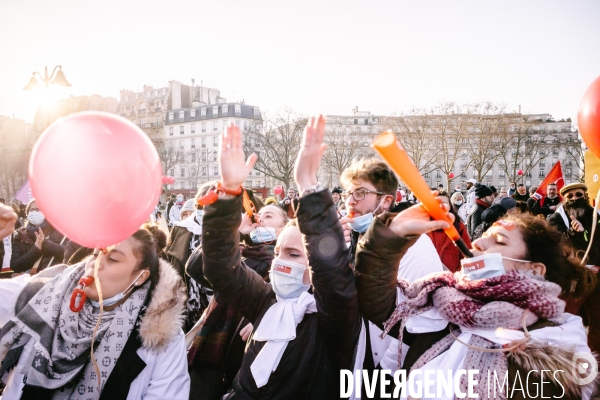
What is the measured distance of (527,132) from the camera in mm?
44594

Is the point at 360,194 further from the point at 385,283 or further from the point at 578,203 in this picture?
the point at 578,203

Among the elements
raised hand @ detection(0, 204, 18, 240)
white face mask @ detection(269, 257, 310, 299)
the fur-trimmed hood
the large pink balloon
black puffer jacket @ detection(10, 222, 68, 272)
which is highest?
the large pink balloon

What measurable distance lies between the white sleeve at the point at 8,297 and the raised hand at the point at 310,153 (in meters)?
1.76

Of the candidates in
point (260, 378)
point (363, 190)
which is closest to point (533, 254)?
point (363, 190)

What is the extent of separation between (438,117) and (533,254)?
1580 inches

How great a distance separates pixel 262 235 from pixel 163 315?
5.06 feet

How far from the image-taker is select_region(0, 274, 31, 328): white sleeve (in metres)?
2.20

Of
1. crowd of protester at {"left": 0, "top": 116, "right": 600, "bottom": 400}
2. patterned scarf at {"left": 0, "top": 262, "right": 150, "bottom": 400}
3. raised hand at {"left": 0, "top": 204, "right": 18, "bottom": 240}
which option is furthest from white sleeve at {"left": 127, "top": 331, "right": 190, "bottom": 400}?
raised hand at {"left": 0, "top": 204, "right": 18, "bottom": 240}

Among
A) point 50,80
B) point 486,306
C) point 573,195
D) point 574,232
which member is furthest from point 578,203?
point 50,80

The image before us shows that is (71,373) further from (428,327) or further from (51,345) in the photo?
(428,327)

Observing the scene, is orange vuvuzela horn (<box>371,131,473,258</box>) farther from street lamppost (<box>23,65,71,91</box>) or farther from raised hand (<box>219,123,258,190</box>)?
street lamppost (<box>23,65,71,91</box>)

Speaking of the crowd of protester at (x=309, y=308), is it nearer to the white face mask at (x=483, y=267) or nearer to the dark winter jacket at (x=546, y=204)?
the white face mask at (x=483, y=267)

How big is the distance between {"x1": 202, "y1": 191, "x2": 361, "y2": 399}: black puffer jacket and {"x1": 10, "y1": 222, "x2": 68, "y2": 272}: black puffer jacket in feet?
13.5

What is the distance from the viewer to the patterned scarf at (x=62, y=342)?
204cm
